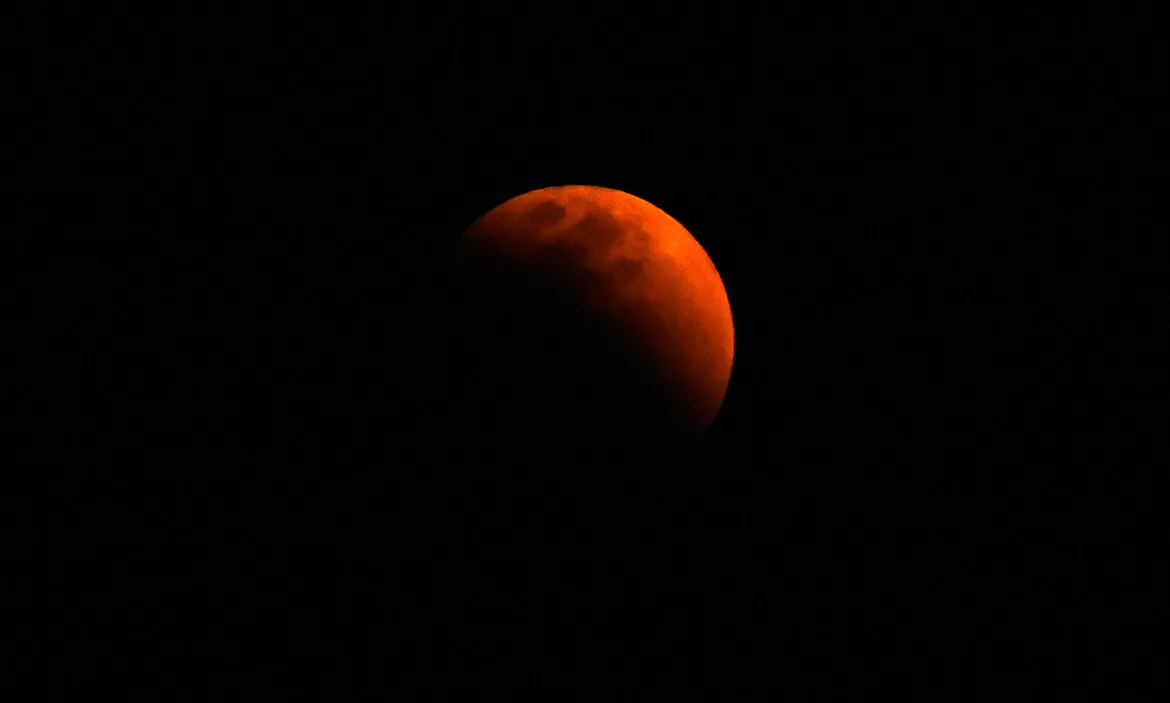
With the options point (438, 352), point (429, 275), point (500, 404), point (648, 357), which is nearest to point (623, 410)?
→ point (648, 357)

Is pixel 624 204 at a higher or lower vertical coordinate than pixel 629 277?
higher

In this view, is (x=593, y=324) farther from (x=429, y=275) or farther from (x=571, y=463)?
(x=429, y=275)

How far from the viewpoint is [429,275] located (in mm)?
3797

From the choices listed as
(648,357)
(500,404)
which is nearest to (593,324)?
(648,357)

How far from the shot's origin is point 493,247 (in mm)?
3641

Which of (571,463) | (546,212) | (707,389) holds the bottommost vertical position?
(571,463)

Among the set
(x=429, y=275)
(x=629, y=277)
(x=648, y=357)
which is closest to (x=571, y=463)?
(x=648, y=357)

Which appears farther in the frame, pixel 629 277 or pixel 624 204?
pixel 624 204

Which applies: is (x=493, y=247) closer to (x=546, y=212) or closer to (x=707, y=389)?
(x=546, y=212)

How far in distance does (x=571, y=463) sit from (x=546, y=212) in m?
1.12

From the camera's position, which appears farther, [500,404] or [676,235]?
[676,235]

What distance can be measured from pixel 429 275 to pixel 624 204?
96 centimetres

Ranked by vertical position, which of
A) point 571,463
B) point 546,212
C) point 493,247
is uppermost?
point 546,212

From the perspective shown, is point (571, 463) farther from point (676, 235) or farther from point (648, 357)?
point (676, 235)
